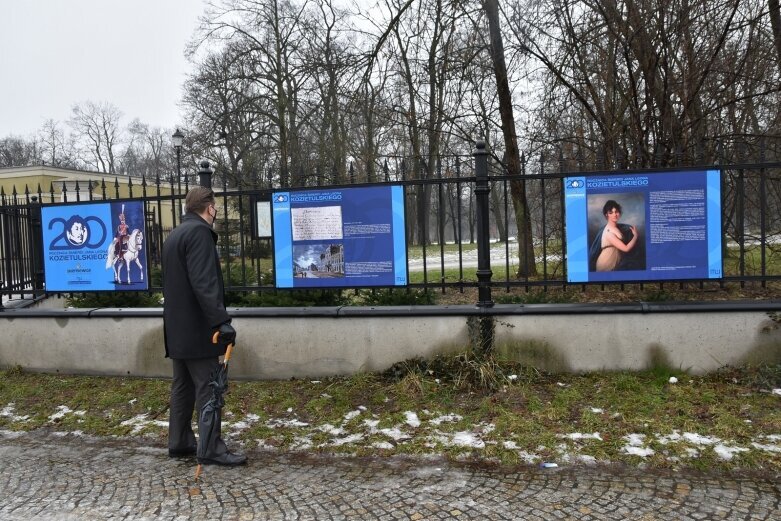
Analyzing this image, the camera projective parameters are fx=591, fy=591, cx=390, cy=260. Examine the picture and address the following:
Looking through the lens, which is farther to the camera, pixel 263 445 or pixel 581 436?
pixel 263 445

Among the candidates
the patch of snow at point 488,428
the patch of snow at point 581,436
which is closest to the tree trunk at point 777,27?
the patch of snow at point 581,436

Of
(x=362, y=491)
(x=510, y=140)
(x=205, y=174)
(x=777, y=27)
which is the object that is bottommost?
(x=362, y=491)

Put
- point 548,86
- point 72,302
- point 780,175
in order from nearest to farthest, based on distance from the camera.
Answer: point 780,175, point 72,302, point 548,86

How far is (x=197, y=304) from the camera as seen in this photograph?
4.08 metres

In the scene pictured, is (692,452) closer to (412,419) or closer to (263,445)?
(412,419)

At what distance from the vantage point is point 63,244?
6.79 meters

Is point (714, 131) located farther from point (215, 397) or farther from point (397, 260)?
point (215, 397)

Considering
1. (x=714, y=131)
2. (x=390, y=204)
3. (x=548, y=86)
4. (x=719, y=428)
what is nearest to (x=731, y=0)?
(x=714, y=131)

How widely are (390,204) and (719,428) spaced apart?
340 centimetres

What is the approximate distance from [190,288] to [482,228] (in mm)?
2908

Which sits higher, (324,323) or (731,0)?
(731,0)

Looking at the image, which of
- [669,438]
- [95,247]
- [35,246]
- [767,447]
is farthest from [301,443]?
[35,246]

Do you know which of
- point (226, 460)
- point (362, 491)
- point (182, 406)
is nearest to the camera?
point (362, 491)

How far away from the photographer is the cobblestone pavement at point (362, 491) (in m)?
3.28
